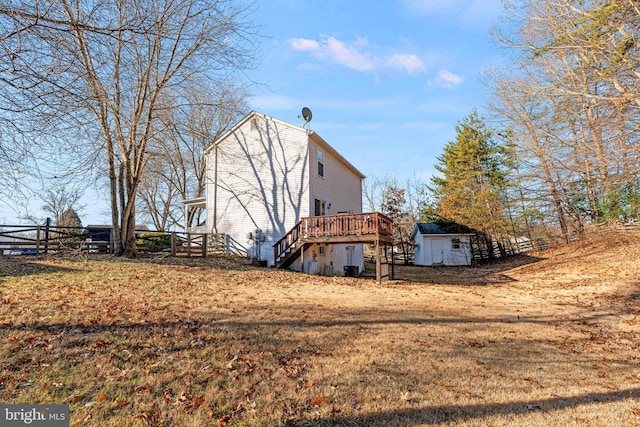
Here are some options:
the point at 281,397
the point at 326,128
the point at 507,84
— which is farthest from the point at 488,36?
the point at 281,397

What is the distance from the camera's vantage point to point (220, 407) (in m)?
3.39

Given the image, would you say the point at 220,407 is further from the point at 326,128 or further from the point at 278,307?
the point at 326,128

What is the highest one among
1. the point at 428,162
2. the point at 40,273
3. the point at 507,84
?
the point at 428,162

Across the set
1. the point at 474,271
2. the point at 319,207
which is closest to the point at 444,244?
the point at 474,271

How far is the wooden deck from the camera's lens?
524 inches

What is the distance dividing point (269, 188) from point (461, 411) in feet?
47.6

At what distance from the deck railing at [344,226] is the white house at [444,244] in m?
15.6

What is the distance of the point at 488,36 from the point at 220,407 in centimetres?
1381

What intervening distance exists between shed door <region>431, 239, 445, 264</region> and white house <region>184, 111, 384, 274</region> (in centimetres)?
1308

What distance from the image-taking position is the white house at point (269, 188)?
16406mm

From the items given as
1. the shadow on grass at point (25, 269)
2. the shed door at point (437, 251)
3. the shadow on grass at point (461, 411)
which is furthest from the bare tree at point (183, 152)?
the shed door at point (437, 251)

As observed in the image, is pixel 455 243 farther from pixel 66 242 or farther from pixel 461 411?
pixel 461 411

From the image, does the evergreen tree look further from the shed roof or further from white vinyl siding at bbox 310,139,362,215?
white vinyl siding at bbox 310,139,362,215

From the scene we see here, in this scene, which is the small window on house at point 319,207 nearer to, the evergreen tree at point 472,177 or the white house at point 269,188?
the white house at point 269,188
